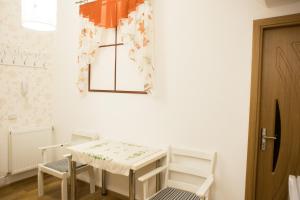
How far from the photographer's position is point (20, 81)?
10.7 feet

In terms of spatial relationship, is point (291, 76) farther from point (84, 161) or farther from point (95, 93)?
point (95, 93)

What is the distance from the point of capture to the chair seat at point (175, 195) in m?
2.09

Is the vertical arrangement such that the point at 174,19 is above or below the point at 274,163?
above

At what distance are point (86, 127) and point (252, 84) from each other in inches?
89.6

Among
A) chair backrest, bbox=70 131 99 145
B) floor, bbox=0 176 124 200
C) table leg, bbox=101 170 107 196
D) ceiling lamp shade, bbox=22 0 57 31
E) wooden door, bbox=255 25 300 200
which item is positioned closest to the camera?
wooden door, bbox=255 25 300 200

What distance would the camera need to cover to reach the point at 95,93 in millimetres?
3186

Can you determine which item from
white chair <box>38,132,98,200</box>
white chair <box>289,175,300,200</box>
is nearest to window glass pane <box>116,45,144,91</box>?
white chair <box>38,132,98,200</box>

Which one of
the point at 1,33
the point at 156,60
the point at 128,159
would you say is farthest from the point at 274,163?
the point at 1,33

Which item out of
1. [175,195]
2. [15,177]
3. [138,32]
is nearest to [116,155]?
[175,195]

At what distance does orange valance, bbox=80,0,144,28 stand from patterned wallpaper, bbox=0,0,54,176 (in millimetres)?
883

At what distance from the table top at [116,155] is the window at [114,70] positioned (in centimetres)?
67

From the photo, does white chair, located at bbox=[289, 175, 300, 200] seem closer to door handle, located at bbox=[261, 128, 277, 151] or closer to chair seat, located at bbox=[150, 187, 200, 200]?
door handle, located at bbox=[261, 128, 277, 151]

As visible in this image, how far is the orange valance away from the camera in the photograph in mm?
2717

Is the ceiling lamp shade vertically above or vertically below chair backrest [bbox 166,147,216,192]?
above
